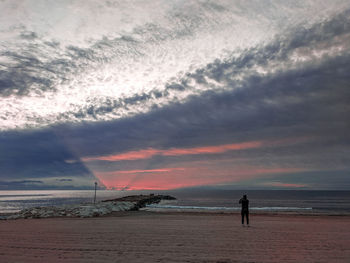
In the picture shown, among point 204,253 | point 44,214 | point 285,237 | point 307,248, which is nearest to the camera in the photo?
point 204,253

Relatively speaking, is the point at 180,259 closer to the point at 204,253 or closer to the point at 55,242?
the point at 204,253

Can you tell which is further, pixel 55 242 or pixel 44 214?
pixel 44 214

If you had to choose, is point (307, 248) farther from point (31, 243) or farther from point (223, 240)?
point (31, 243)

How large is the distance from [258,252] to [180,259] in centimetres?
328

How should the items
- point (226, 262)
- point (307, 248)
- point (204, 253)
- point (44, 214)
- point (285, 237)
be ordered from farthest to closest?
point (44, 214), point (285, 237), point (307, 248), point (204, 253), point (226, 262)

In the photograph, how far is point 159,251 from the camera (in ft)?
A: 33.5

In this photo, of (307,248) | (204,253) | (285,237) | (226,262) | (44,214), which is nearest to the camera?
(226,262)

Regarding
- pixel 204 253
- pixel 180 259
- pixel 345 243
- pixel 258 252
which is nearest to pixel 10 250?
pixel 180 259

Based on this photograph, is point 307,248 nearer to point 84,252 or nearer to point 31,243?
point 84,252

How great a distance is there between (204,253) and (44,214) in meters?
22.1

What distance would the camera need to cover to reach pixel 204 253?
984 centimetres

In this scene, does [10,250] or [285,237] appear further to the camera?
[285,237]

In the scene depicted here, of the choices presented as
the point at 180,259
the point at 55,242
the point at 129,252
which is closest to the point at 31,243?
the point at 55,242

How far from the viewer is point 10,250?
10.8m
